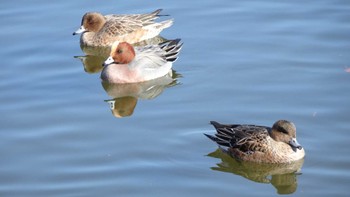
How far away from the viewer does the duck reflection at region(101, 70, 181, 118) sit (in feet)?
41.8

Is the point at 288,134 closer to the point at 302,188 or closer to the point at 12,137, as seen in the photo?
the point at 302,188

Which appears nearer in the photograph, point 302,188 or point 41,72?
point 302,188

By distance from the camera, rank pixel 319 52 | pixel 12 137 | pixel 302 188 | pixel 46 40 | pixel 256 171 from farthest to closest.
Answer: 1. pixel 46 40
2. pixel 319 52
3. pixel 12 137
4. pixel 256 171
5. pixel 302 188

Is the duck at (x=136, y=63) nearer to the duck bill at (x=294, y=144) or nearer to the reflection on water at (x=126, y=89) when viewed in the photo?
the reflection on water at (x=126, y=89)

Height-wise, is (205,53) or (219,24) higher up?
(219,24)

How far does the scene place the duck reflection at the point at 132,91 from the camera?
12.7m

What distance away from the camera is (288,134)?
10.6 meters

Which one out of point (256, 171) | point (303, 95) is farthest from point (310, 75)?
point (256, 171)

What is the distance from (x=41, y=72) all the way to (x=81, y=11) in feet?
9.01

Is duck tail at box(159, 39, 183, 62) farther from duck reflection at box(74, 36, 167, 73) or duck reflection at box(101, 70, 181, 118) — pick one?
duck reflection at box(74, 36, 167, 73)

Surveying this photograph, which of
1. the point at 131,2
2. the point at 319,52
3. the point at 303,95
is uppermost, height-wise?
the point at 131,2

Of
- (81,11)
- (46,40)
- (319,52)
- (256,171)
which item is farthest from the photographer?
(81,11)

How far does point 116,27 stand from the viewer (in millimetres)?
15508

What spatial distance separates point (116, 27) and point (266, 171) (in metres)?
5.65
